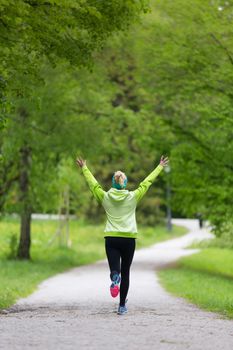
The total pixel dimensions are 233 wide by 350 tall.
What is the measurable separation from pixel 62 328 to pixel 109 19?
5031 millimetres

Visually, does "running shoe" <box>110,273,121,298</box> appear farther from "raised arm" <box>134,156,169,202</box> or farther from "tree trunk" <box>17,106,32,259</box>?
"tree trunk" <box>17,106,32,259</box>

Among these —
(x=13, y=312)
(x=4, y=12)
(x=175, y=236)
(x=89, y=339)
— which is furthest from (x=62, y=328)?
(x=175, y=236)

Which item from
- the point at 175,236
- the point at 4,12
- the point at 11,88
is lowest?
the point at 175,236

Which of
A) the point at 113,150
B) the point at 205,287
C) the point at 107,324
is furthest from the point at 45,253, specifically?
the point at 107,324

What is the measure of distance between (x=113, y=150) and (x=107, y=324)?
22.0 m

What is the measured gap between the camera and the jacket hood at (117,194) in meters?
11.5

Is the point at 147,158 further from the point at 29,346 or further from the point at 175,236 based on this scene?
the point at 29,346

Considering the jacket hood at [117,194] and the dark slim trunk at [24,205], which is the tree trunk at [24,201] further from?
the jacket hood at [117,194]

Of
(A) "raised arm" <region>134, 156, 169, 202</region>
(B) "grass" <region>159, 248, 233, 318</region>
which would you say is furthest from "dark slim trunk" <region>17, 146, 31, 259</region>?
(A) "raised arm" <region>134, 156, 169, 202</region>

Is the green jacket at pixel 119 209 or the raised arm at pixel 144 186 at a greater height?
the raised arm at pixel 144 186

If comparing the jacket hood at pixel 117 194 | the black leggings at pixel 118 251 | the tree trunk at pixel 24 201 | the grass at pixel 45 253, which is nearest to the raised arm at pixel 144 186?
the jacket hood at pixel 117 194

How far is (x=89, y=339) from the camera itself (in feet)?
28.7

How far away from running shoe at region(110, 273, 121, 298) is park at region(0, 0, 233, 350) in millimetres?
31

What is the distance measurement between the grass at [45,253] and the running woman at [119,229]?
9.05 ft
